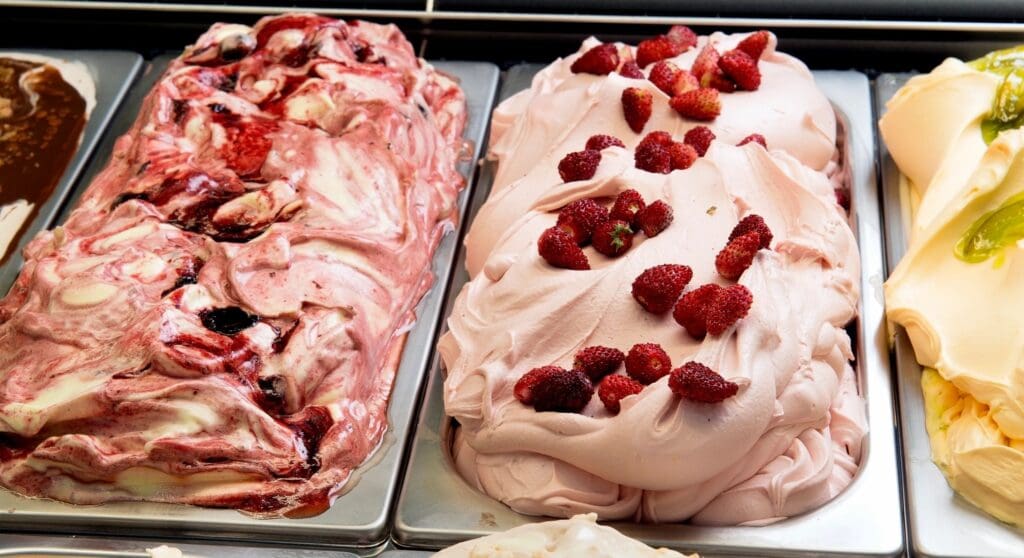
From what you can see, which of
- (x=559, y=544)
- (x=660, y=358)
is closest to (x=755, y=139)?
(x=660, y=358)

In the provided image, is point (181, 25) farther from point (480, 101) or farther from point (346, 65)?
point (480, 101)

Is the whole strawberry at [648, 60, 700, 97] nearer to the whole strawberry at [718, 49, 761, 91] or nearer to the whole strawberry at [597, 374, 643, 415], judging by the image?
the whole strawberry at [718, 49, 761, 91]

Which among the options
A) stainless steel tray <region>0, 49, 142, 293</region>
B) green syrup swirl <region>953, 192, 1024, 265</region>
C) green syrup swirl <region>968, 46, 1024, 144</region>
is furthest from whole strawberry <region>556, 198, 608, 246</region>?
stainless steel tray <region>0, 49, 142, 293</region>

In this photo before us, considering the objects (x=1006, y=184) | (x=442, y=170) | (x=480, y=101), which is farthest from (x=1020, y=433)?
(x=480, y=101)

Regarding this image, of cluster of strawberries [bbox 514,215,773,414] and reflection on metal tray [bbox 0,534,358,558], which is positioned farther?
reflection on metal tray [bbox 0,534,358,558]

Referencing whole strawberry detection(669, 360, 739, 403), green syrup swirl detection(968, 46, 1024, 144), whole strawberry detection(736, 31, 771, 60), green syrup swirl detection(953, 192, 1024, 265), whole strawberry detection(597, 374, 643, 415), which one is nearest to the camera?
whole strawberry detection(669, 360, 739, 403)

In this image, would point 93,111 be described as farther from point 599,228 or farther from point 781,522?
point 781,522

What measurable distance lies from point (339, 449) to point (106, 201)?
86cm

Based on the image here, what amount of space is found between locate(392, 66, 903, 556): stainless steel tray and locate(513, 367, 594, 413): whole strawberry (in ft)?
0.65

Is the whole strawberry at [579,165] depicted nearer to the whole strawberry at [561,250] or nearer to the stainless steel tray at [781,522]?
the whole strawberry at [561,250]

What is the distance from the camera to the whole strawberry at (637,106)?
95.3 inches

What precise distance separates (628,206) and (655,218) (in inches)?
2.6

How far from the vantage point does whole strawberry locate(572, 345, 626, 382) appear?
1.94 metres

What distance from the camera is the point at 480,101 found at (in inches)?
113
